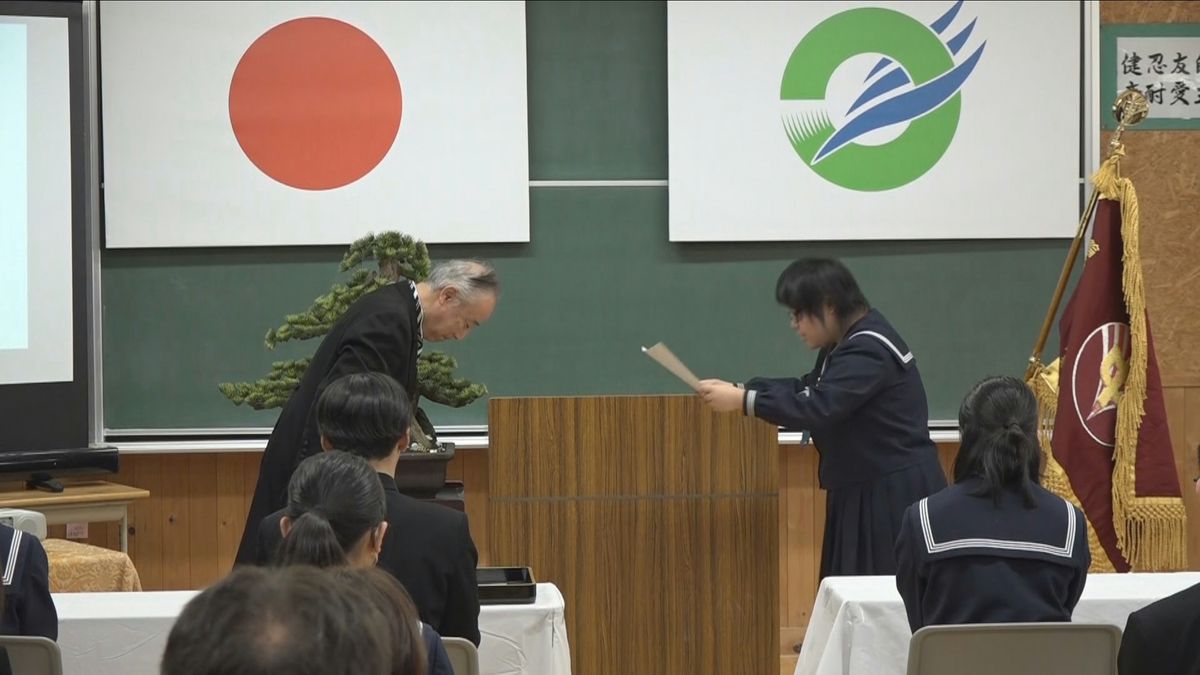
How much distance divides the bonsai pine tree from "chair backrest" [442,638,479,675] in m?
1.64

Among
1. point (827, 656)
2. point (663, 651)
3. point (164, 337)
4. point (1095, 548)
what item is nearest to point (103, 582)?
point (164, 337)

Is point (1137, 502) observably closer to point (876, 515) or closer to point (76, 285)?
point (876, 515)

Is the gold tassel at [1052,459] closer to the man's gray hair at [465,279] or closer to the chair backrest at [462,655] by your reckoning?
the man's gray hair at [465,279]

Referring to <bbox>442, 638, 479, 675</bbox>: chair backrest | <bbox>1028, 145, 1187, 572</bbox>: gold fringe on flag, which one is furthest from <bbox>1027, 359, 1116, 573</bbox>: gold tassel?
<bbox>442, 638, 479, 675</bbox>: chair backrest

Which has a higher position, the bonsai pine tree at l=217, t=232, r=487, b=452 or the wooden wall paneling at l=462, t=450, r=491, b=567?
the bonsai pine tree at l=217, t=232, r=487, b=452

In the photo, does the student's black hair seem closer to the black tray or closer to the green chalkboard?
the black tray

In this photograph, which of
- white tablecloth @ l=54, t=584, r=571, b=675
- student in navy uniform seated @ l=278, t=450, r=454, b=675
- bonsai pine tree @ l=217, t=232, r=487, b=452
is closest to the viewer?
student in navy uniform seated @ l=278, t=450, r=454, b=675

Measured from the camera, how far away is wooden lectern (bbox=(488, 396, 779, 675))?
336cm

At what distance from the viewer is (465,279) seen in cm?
313

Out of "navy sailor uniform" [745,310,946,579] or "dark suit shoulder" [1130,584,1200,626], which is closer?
"dark suit shoulder" [1130,584,1200,626]

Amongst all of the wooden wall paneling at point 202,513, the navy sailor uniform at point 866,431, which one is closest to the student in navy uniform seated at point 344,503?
the navy sailor uniform at point 866,431

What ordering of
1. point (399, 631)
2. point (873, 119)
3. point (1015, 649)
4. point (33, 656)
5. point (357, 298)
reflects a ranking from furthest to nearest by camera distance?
point (873, 119) → point (357, 298) → point (1015, 649) → point (33, 656) → point (399, 631)

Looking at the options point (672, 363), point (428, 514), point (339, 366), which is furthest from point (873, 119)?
point (428, 514)

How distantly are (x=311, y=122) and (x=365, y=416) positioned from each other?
2.54 m
